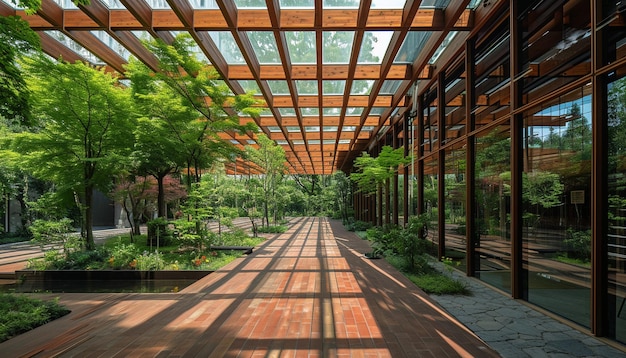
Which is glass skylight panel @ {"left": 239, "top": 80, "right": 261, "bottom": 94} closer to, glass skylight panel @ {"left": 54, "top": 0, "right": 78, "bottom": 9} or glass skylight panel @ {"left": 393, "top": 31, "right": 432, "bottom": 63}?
glass skylight panel @ {"left": 393, "top": 31, "right": 432, "bottom": 63}

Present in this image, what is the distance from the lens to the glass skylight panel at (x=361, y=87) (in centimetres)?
953

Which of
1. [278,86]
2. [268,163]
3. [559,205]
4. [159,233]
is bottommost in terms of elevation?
[159,233]

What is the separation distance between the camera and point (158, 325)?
393 cm

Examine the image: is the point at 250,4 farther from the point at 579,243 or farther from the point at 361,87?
the point at 579,243

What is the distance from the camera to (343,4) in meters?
5.64

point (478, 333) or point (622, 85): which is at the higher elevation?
point (622, 85)

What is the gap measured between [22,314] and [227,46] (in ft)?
20.4

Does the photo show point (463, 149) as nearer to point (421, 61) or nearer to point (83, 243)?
Answer: point (421, 61)

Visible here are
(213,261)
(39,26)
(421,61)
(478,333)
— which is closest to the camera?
(478,333)

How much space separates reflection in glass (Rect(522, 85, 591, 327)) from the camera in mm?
3734

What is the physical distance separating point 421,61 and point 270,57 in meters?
3.54

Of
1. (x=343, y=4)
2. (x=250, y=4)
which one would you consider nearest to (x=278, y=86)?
(x=250, y=4)

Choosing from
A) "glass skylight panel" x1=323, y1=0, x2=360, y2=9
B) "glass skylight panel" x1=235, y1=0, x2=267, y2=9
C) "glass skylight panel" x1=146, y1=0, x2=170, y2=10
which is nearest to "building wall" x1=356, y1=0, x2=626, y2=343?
"glass skylight panel" x1=323, y1=0, x2=360, y2=9

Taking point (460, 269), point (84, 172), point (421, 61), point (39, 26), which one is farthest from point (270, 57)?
point (460, 269)
